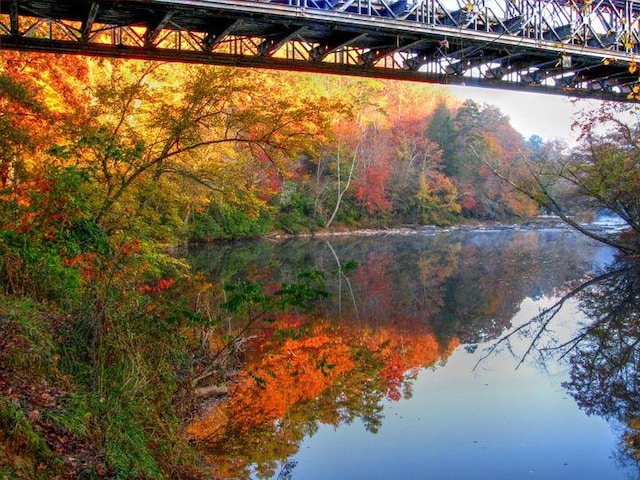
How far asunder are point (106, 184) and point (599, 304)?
1323 cm

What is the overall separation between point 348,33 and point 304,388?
985 centimetres

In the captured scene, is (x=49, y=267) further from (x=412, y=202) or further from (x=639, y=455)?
(x=412, y=202)

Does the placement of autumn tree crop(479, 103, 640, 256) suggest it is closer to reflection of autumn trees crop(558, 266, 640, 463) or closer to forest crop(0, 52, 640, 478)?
forest crop(0, 52, 640, 478)

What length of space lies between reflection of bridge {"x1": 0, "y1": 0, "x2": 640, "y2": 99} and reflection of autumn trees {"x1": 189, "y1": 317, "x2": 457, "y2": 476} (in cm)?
613

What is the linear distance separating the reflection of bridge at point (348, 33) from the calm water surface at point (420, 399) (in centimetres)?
606

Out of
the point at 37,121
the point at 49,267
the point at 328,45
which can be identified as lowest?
the point at 49,267

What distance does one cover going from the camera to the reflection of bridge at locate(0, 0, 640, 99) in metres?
13.5

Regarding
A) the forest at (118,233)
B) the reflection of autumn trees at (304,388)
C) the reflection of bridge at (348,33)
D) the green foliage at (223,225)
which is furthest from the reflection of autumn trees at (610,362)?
the green foliage at (223,225)

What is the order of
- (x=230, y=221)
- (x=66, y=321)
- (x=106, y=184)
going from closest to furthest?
(x=66, y=321), (x=106, y=184), (x=230, y=221)

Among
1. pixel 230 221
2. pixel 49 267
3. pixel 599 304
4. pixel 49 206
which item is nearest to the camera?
pixel 49 267

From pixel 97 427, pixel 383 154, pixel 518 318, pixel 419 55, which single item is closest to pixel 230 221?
pixel 383 154

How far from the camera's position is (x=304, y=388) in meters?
9.42

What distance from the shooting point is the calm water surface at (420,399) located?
7105mm

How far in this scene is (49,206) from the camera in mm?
7906
